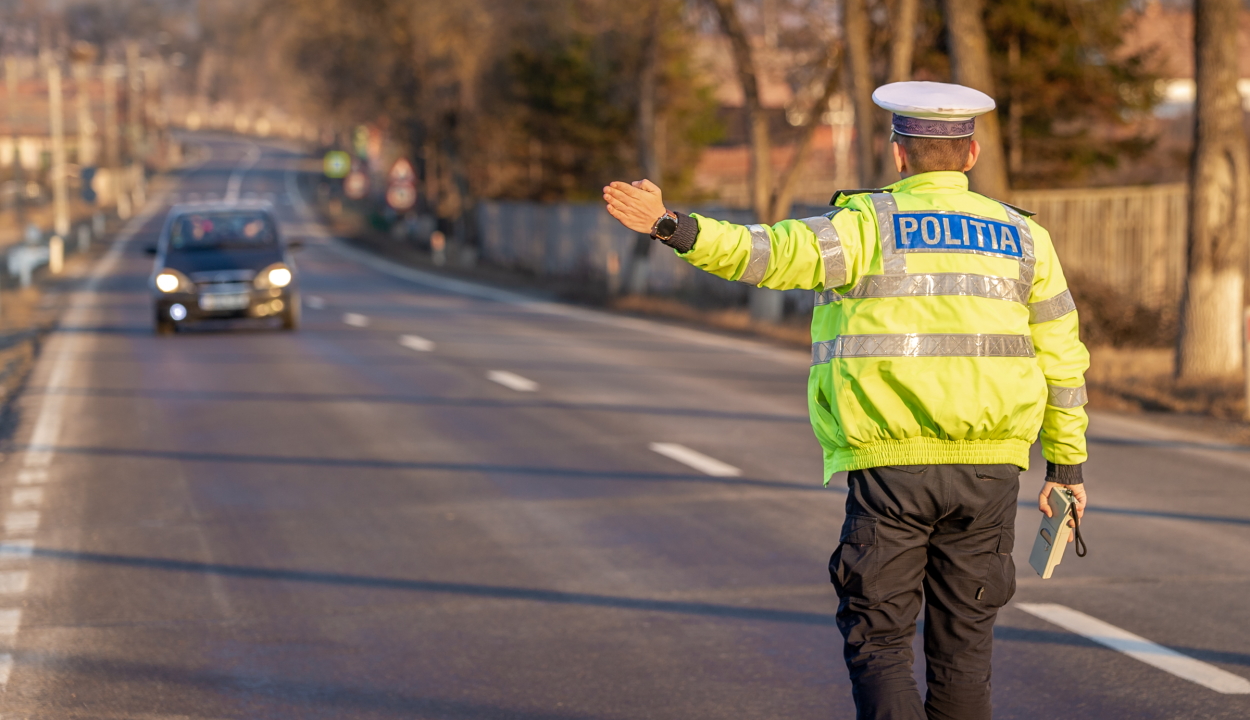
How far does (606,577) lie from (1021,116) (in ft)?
75.6

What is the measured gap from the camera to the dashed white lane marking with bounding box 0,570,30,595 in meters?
7.15

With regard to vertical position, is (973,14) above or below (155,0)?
below

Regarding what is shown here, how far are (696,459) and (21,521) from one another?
4.24 m

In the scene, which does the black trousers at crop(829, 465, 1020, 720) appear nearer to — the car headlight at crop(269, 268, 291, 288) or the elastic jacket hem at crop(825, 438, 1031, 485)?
the elastic jacket hem at crop(825, 438, 1031, 485)

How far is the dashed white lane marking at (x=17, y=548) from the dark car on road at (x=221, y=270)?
1355cm

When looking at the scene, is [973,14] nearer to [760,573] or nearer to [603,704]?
[760,573]

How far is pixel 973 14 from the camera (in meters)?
17.3

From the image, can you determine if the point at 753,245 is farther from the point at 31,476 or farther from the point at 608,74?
the point at 608,74

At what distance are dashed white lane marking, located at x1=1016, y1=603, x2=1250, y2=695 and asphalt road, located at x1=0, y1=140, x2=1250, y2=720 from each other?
0.03 metres

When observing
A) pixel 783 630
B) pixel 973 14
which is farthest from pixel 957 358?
pixel 973 14

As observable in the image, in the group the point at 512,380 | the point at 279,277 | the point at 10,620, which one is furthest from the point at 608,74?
the point at 10,620

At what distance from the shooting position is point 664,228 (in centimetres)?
388

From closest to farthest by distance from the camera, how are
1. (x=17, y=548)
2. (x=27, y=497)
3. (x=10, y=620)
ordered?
1. (x=10, y=620)
2. (x=17, y=548)
3. (x=27, y=497)

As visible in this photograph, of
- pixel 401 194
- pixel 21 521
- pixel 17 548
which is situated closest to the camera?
pixel 17 548
